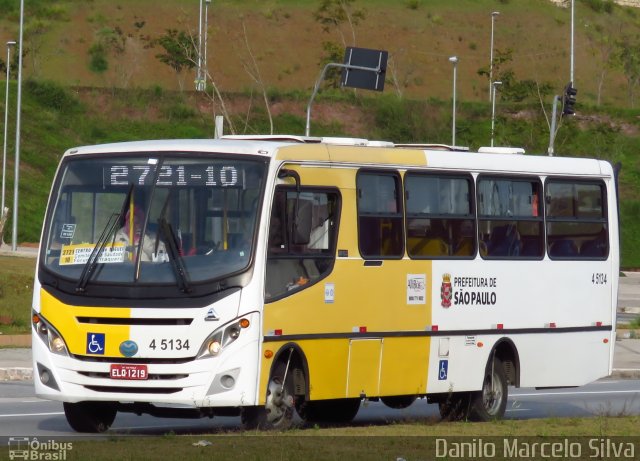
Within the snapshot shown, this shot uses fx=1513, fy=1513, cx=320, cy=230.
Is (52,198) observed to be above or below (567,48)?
below

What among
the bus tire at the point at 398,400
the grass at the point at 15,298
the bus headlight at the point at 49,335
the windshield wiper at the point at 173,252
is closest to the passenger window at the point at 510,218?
the bus tire at the point at 398,400

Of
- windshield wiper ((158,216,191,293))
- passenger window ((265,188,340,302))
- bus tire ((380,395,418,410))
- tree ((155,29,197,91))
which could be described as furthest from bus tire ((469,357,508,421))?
tree ((155,29,197,91))

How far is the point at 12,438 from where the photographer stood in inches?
529

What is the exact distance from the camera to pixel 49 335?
46.4 feet

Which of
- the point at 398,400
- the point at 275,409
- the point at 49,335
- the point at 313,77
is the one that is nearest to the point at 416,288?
the point at 398,400

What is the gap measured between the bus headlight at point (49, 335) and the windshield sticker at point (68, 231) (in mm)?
812

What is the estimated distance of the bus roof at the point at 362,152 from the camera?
14719 mm

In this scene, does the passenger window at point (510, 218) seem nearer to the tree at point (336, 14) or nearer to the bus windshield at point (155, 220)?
the bus windshield at point (155, 220)

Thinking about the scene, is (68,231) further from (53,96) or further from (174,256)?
(53,96)

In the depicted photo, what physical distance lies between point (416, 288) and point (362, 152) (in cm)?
157

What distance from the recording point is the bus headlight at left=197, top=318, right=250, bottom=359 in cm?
1370

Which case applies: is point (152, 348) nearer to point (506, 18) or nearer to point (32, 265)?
point (32, 265)

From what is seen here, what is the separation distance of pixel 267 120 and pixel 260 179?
241 feet

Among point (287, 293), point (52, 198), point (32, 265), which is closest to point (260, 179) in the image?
point (287, 293)
